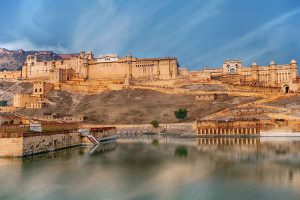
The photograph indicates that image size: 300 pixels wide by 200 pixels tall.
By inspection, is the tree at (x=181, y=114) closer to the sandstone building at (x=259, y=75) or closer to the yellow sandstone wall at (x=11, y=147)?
the sandstone building at (x=259, y=75)

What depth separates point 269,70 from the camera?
104 m

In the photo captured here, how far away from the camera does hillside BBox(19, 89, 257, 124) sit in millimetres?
80250

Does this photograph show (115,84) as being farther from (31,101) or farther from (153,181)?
(153,181)

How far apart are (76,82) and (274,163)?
74.9 meters

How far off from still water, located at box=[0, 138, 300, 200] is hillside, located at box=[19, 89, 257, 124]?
36.7 metres

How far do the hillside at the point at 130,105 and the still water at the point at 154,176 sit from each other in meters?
36.7

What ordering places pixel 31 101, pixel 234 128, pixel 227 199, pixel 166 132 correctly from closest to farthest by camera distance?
pixel 227 199 < pixel 234 128 < pixel 166 132 < pixel 31 101

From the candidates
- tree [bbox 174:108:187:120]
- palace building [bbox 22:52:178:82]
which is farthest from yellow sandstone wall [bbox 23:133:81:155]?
palace building [bbox 22:52:178:82]

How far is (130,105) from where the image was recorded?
3442 inches

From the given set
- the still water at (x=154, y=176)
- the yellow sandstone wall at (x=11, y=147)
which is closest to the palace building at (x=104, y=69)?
the still water at (x=154, y=176)

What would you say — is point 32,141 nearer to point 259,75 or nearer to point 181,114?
point 181,114

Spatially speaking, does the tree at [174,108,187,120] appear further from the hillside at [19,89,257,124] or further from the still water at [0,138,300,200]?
the still water at [0,138,300,200]

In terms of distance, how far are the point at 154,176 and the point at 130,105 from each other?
5823 cm

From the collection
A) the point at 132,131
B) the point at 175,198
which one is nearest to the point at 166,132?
the point at 132,131
